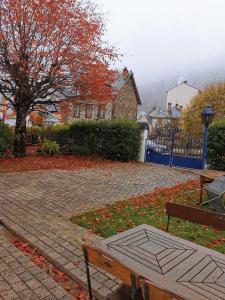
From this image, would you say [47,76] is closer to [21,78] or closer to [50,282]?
[21,78]

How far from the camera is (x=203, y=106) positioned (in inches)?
1256

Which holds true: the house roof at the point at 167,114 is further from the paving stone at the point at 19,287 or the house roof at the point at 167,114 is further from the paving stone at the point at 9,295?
the paving stone at the point at 9,295

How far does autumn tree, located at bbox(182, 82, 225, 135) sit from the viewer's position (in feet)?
102

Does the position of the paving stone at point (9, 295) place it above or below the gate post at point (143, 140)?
below

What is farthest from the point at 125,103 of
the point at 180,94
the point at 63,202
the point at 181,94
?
the point at 180,94

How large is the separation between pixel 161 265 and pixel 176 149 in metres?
13.0

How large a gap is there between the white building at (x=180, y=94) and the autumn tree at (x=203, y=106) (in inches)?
1267

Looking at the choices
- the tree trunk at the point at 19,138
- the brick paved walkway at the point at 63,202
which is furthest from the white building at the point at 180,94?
the brick paved walkway at the point at 63,202

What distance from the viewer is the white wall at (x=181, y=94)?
64750 millimetres

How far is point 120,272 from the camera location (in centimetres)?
207

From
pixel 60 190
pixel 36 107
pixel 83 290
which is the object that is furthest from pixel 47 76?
pixel 83 290

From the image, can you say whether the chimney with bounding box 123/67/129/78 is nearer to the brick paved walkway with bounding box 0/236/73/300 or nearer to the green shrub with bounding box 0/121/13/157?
the green shrub with bounding box 0/121/13/157

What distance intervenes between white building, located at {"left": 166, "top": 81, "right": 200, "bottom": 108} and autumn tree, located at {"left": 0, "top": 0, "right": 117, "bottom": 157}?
177 ft

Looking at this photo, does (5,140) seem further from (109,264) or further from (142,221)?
(109,264)
